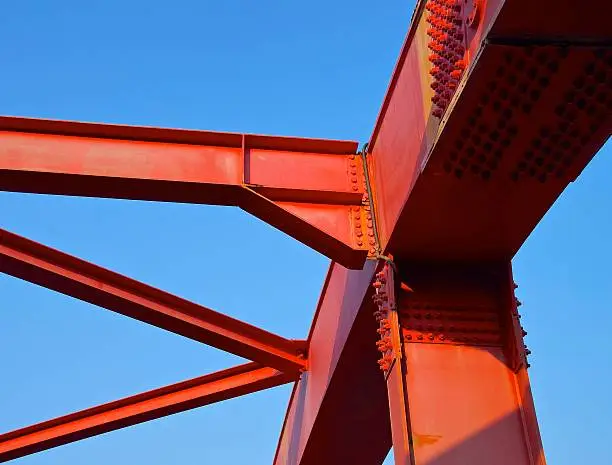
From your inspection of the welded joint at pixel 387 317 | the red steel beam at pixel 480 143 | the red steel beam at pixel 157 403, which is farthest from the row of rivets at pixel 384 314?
the red steel beam at pixel 157 403

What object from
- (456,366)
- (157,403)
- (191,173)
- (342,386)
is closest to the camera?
(456,366)

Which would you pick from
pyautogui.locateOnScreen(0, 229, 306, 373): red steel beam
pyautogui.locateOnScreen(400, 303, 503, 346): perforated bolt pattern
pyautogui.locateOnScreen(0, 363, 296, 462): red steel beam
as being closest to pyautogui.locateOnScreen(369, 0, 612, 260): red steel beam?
pyautogui.locateOnScreen(400, 303, 503, 346): perforated bolt pattern

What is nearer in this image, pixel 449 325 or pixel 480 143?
pixel 480 143

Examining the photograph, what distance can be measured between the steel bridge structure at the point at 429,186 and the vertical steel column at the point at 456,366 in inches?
0.4

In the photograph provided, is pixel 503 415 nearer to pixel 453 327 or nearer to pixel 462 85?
pixel 453 327

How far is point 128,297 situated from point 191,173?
7.92 feet

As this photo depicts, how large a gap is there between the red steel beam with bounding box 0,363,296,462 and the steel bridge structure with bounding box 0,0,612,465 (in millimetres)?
2497

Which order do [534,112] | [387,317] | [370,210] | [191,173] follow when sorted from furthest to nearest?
[370,210], [191,173], [387,317], [534,112]

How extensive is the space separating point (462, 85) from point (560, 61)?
0.63m

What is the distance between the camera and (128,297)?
30.5ft

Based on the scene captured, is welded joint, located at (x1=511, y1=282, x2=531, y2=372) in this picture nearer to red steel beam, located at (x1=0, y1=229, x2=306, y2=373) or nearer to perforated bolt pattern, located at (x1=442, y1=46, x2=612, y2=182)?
perforated bolt pattern, located at (x1=442, y1=46, x2=612, y2=182)

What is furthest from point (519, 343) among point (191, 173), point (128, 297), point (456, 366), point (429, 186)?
point (128, 297)

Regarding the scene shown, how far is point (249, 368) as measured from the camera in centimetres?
1150

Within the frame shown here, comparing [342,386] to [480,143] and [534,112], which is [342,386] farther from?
[534,112]
